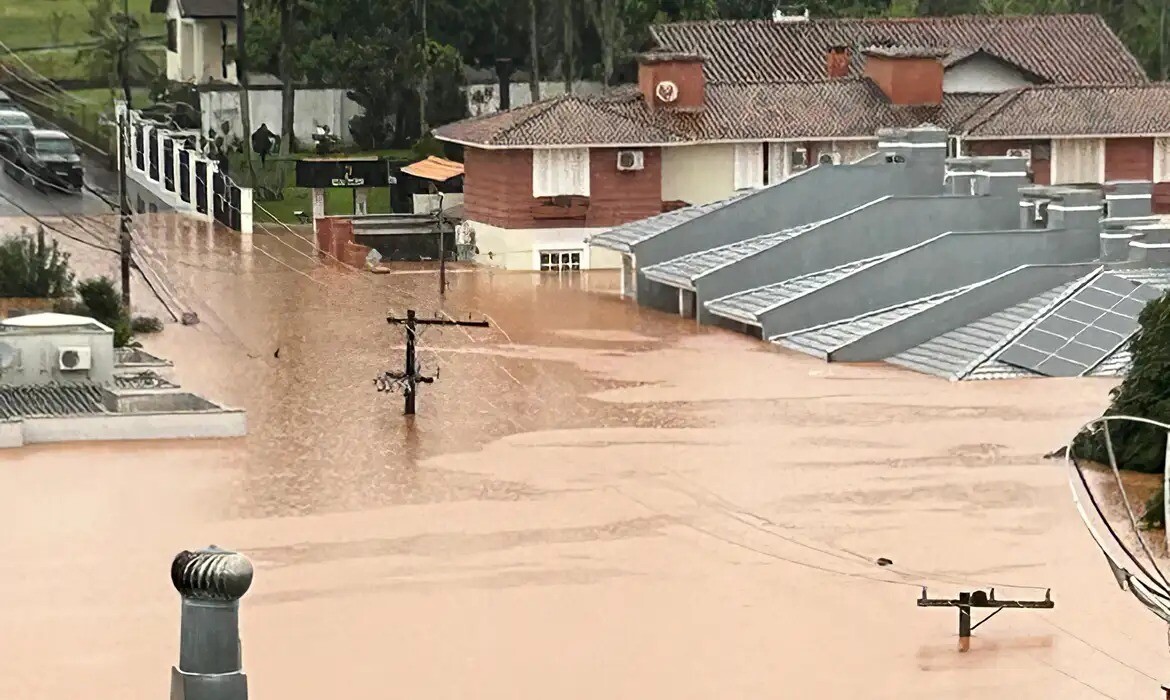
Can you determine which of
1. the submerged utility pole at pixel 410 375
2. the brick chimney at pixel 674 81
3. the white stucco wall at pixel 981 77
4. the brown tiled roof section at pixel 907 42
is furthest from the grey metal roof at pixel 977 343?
the brown tiled roof section at pixel 907 42

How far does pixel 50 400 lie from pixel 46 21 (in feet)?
151

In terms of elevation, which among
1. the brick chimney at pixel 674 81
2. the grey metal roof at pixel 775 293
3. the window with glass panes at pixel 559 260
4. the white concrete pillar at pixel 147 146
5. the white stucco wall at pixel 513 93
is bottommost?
the grey metal roof at pixel 775 293

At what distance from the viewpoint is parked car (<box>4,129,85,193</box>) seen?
55562 mm

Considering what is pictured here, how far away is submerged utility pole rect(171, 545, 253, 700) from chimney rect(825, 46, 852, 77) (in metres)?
46.2

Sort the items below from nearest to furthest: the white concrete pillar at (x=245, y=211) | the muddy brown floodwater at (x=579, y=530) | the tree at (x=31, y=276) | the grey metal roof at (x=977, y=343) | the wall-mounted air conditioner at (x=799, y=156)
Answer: the muddy brown floodwater at (x=579, y=530) < the grey metal roof at (x=977, y=343) < the tree at (x=31, y=276) < the wall-mounted air conditioner at (x=799, y=156) < the white concrete pillar at (x=245, y=211)

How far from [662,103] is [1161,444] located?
2381cm

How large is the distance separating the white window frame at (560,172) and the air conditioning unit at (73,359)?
1779 cm

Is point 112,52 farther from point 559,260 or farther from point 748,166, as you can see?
point 748,166

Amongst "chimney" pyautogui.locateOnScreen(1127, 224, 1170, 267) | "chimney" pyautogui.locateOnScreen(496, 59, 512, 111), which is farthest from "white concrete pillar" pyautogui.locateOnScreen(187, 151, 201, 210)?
"chimney" pyautogui.locateOnScreen(1127, 224, 1170, 267)

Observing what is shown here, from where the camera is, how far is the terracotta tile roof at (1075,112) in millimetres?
50281

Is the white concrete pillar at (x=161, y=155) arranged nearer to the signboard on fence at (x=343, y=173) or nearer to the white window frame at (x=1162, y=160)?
the signboard on fence at (x=343, y=173)

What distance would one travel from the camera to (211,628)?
30.8ft

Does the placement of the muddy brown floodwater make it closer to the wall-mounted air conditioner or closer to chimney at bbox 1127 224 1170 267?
chimney at bbox 1127 224 1170 267

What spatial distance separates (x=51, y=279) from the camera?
1547 inches
